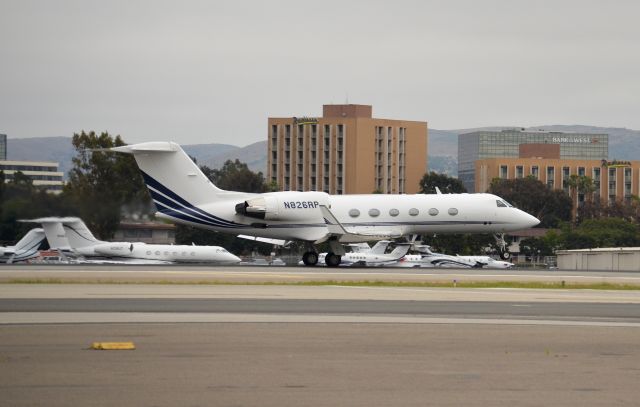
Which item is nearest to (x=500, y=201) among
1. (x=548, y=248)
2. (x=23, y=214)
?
(x=23, y=214)

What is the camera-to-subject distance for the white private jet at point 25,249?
75.8 meters

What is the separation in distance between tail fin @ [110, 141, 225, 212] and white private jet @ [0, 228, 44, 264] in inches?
1011

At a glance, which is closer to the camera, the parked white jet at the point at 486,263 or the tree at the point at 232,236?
the parked white jet at the point at 486,263

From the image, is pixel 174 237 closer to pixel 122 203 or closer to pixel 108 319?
pixel 122 203

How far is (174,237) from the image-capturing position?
103438 millimetres

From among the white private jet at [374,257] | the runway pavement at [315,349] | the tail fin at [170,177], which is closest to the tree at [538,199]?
the white private jet at [374,257]

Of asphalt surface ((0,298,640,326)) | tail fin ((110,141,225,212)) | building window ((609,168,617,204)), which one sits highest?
building window ((609,168,617,204))

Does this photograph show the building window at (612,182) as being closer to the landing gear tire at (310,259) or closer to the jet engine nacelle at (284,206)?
the landing gear tire at (310,259)

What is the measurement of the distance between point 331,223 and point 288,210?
6.57 ft

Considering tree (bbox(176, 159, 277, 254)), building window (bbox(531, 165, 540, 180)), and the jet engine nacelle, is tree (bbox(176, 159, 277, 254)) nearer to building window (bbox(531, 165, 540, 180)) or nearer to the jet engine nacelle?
the jet engine nacelle

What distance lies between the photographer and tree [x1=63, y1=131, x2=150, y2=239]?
49281 mm

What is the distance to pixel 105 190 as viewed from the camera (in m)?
56.0

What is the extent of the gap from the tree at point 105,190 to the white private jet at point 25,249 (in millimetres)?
7007

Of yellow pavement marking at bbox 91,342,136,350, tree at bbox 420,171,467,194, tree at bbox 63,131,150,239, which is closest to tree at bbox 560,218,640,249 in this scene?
tree at bbox 420,171,467,194
